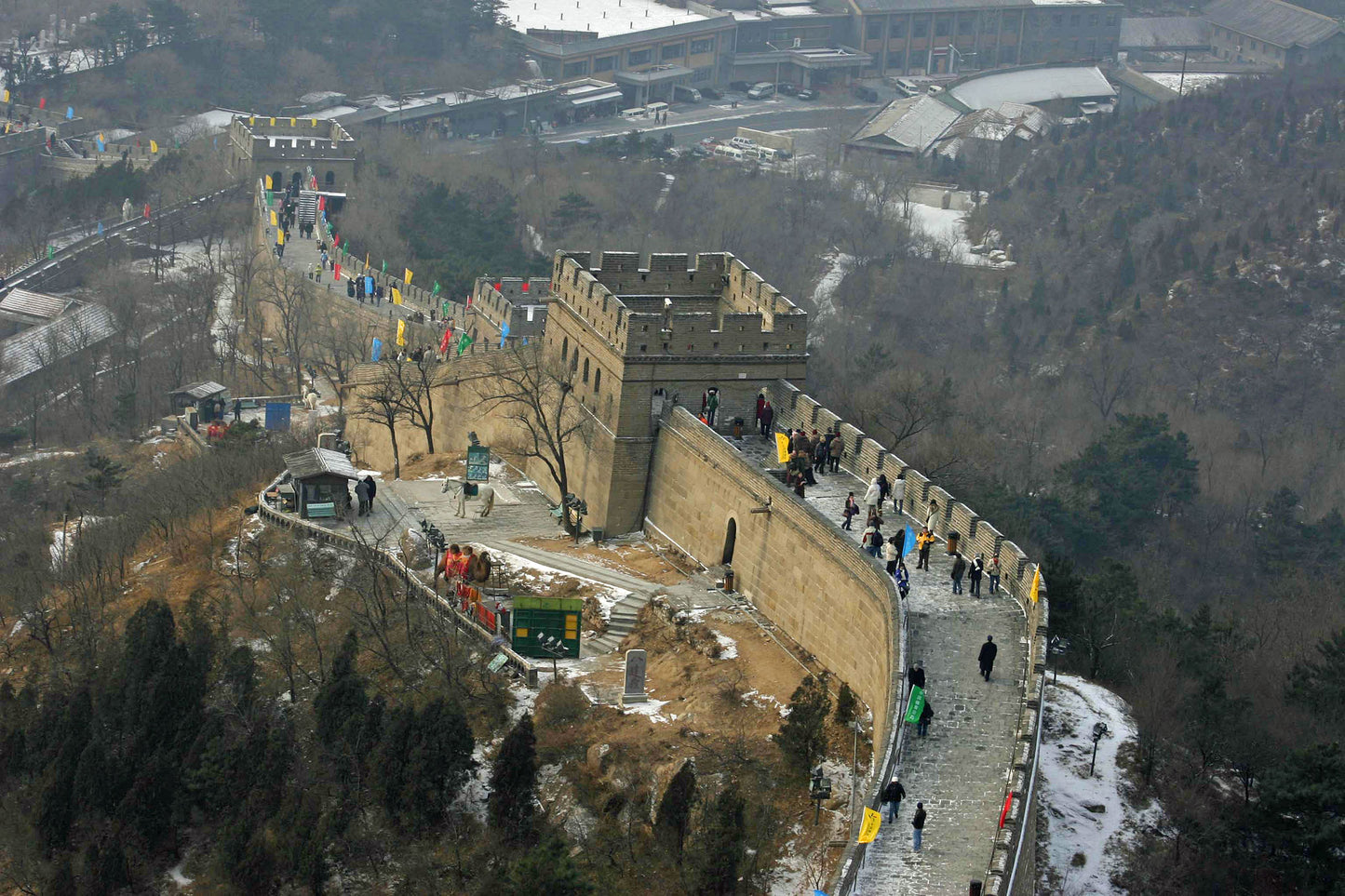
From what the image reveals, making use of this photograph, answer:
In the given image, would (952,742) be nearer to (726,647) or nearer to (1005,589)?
(1005,589)

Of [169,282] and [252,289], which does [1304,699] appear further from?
[169,282]

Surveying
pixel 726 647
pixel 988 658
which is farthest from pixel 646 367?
pixel 988 658

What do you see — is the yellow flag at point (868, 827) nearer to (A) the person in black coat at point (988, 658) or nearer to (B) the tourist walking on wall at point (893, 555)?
(A) the person in black coat at point (988, 658)

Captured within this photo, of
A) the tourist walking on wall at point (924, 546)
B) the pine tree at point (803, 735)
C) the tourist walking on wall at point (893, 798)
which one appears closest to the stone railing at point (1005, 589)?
the tourist walking on wall at point (893, 798)


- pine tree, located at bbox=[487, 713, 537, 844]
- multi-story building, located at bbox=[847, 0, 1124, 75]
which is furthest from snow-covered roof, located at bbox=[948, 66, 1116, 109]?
pine tree, located at bbox=[487, 713, 537, 844]

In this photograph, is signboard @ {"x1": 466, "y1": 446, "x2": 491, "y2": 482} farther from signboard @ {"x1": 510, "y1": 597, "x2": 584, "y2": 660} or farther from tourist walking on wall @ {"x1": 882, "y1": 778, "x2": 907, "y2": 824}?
tourist walking on wall @ {"x1": 882, "y1": 778, "x2": 907, "y2": 824}

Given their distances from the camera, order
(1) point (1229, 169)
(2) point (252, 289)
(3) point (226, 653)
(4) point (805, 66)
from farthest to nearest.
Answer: (4) point (805, 66)
(1) point (1229, 169)
(2) point (252, 289)
(3) point (226, 653)

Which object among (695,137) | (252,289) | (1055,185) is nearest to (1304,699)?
(252,289)
